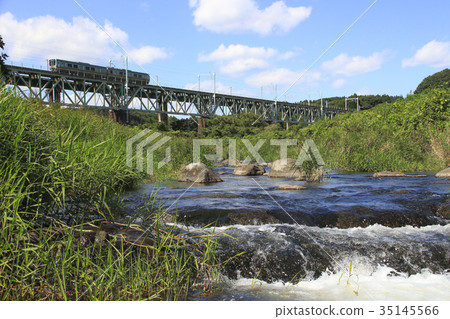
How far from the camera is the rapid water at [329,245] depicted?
15.3 feet

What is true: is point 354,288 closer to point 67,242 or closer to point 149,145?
point 67,242

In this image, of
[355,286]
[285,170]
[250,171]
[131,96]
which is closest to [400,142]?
[285,170]

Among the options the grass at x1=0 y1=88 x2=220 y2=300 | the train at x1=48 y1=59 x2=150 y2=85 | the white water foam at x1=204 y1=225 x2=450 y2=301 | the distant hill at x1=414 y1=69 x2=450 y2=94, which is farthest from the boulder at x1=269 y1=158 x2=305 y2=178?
the distant hill at x1=414 y1=69 x2=450 y2=94

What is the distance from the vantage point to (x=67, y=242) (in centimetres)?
394

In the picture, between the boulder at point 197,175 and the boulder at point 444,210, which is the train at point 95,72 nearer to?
the boulder at point 197,175

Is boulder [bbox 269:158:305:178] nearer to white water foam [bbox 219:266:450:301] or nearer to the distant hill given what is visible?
white water foam [bbox 219:266:450:301]

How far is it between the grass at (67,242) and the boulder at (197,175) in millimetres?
9018

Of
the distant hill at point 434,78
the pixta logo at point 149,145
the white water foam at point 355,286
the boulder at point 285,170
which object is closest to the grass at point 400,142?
the boulder at point 285,170

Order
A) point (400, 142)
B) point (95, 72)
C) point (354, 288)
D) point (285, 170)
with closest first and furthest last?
point (354, 288), point (285, 170), point (400, 142), point (95, 72)

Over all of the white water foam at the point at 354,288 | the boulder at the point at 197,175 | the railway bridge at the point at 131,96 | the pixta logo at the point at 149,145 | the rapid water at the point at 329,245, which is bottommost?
the white water foam at the point at 354,288

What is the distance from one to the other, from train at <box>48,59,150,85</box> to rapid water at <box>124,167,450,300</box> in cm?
4394

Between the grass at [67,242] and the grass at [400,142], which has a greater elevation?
the grass at [400,142]

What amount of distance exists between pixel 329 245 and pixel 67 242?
3.93 metres
